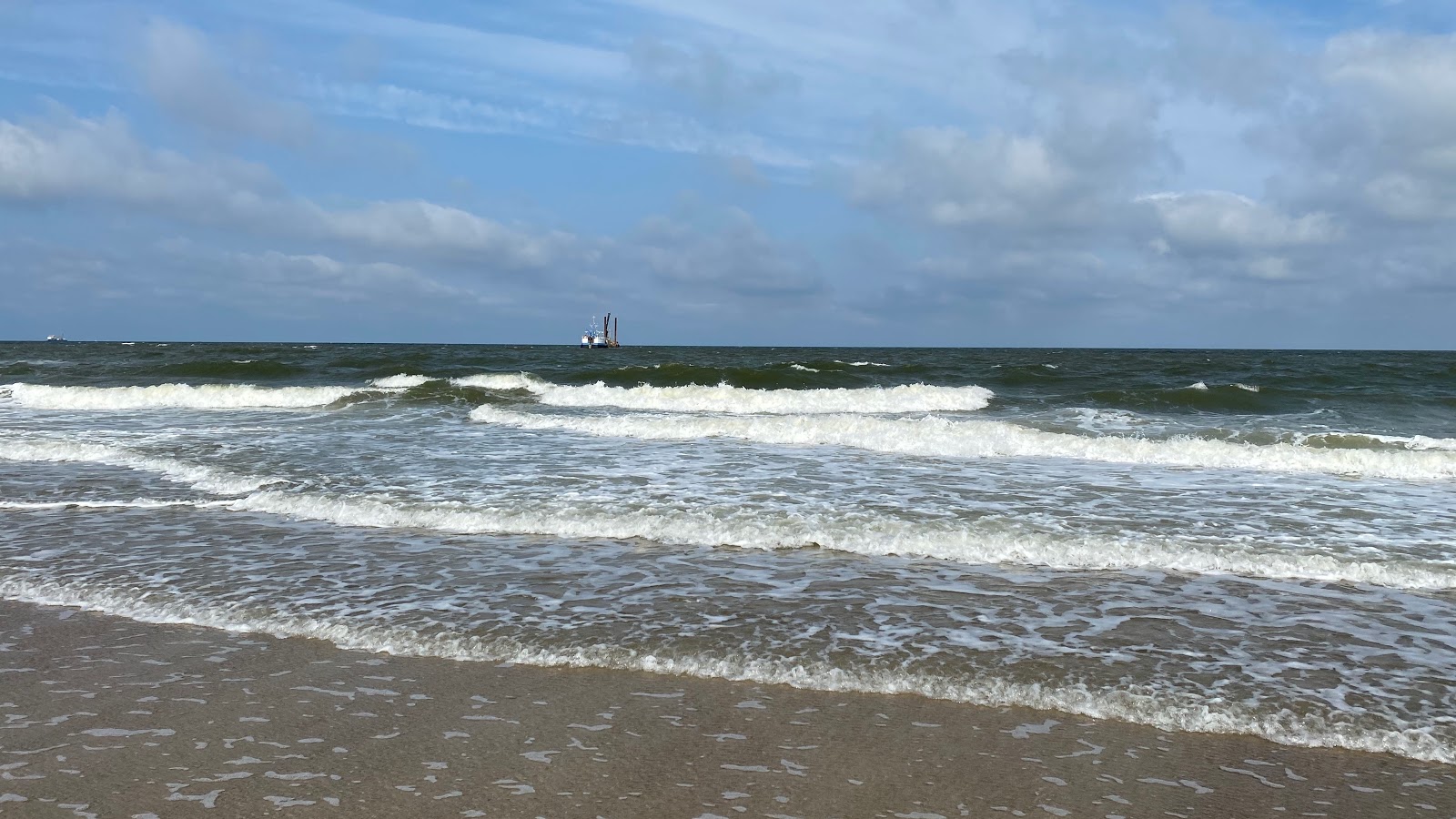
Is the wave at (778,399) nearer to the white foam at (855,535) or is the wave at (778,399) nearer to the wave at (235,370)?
the wave at (235,370)

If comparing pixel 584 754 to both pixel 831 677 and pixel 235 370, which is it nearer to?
pixel 831 677

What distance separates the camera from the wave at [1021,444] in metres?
13.9

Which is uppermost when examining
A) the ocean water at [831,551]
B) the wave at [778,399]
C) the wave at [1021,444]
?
the wave at [778,399]

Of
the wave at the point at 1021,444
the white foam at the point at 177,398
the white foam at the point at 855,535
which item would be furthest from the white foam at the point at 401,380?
the white foam at the point at 855,535

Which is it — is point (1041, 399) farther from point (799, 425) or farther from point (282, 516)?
point (282, 516)

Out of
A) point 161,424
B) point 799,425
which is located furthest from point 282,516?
point 161,424

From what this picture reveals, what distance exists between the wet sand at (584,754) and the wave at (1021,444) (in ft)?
35.2

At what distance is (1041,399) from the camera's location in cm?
2634

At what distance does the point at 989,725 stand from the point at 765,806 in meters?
1.39

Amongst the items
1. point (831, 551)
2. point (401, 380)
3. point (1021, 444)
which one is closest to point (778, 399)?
point (1021, 444)

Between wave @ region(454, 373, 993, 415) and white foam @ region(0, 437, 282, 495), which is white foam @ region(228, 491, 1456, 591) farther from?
wave @ region(454, 373, 993, 415)

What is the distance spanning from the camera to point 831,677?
4.93 meters

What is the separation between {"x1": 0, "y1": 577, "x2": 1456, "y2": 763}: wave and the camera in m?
4.30

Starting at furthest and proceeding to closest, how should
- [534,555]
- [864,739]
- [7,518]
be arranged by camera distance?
[7,518] → [534,555] → [864,739]
